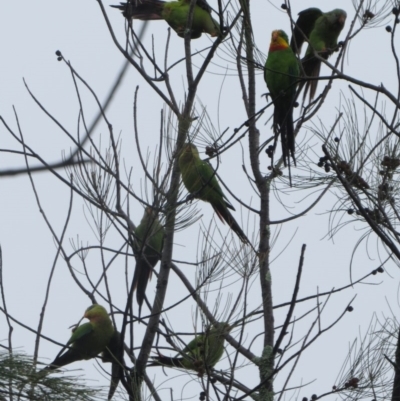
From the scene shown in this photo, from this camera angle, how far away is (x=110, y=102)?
1528mm

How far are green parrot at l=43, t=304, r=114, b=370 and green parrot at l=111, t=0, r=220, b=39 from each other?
1.55 meters

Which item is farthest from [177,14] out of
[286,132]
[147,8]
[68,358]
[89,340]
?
[68,358]

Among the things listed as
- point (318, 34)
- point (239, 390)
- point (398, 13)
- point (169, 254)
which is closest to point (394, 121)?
point (398, 13)

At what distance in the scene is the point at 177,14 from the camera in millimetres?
4254

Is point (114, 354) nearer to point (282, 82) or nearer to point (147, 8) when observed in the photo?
point (282, 82)

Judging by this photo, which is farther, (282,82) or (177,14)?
(177,14)

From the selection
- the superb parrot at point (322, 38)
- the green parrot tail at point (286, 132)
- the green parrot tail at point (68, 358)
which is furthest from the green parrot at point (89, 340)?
the superb parrot at point (322, 38)

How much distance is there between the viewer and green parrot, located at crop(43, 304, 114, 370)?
3.69m

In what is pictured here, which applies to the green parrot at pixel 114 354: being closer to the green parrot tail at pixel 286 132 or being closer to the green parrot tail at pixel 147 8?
the green parrot tail at pixel 286 132

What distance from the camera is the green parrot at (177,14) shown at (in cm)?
409

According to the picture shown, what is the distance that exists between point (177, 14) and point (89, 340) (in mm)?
1851

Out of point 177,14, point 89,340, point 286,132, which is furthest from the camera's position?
point 177,14

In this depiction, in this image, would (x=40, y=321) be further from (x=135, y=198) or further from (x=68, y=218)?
(x=135, y=198)

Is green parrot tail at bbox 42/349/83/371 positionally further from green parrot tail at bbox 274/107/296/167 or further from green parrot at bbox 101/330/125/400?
green parrot tail at bbox 274/107/296/167
